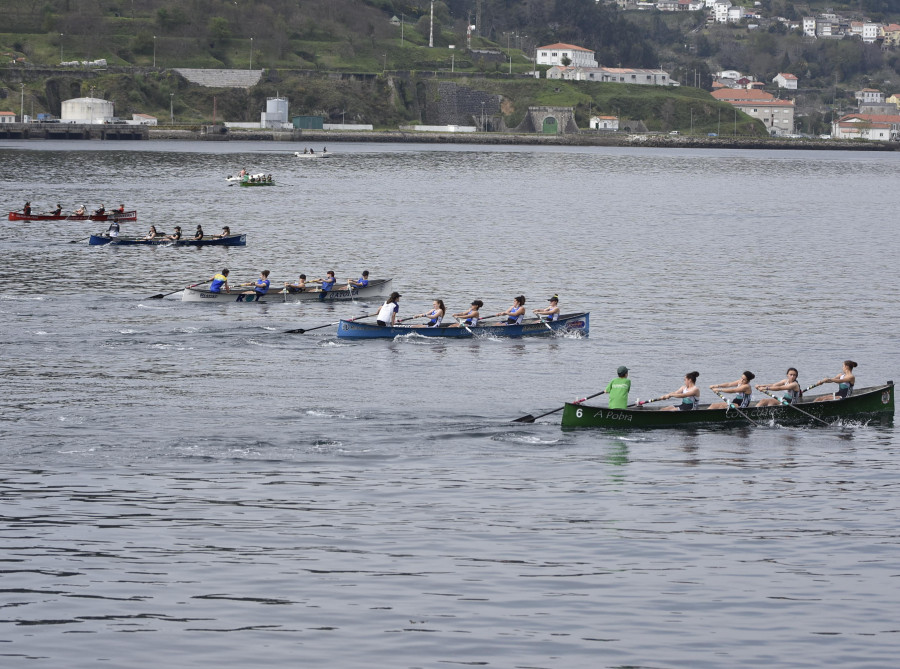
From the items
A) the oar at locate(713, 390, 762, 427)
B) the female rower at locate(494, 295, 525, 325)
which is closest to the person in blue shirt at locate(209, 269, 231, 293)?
the female rower at locate(494, 295, 525, 325)

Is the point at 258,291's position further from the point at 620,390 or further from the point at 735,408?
the point at 735,408

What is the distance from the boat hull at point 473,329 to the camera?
53.3m

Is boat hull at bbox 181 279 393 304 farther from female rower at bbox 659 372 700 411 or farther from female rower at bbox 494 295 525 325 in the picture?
female rower at bbox 659 372 700 411

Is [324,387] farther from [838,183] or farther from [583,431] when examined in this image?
[838,183]

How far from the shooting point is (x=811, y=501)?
32531 millimetres

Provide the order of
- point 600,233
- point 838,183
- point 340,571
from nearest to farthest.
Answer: point 340,571 → point 600,233 → point 838,183

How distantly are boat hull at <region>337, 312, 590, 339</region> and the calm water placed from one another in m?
0.75

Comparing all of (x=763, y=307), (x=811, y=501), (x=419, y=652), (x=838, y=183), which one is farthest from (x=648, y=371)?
(x=838, y=183)

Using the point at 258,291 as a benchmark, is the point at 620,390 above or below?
A: below

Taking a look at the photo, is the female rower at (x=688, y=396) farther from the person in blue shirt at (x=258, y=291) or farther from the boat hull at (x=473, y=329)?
the person in blue shirt at (x=258, y=291)

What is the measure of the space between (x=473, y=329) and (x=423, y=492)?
22.3 meters

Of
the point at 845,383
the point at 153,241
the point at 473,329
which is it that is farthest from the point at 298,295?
the point at 845,383

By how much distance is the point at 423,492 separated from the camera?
3231 centimetres

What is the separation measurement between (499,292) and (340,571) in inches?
1796
